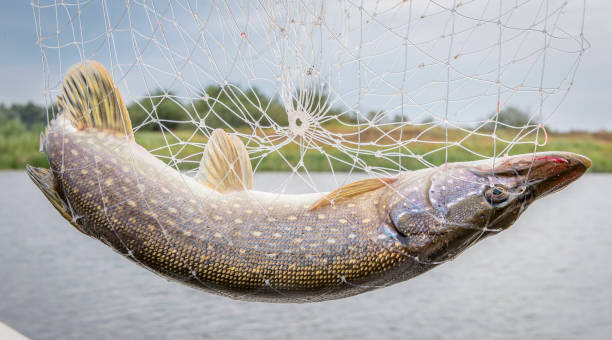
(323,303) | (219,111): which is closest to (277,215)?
(219,111)

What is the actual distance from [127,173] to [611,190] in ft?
53.8

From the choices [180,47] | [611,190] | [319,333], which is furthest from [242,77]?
[611,190]

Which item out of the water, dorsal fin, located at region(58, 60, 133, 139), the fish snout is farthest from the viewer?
the water

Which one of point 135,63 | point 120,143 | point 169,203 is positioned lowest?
point 169,203

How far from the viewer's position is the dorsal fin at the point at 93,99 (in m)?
1.23

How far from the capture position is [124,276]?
36.2ft

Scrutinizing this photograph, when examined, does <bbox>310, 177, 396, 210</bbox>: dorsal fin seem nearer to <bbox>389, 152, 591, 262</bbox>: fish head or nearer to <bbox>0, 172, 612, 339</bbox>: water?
<bbox>389, 152, 591, 262</bbox>: fish head

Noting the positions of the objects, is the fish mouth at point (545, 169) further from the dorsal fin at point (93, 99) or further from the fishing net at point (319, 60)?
the dorsal fin at point (93, 99)

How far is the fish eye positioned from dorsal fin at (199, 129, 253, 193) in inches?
19.2

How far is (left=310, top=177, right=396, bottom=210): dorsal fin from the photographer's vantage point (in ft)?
3.82

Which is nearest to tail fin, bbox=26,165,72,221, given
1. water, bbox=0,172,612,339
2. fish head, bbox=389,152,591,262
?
fish head, bbox=389,152,591,262

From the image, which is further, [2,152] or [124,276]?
[2,152]

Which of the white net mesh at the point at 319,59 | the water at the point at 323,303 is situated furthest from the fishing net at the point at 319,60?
the water at the point at 323,303

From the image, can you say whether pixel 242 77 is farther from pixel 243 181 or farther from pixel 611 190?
pixel 611 190
